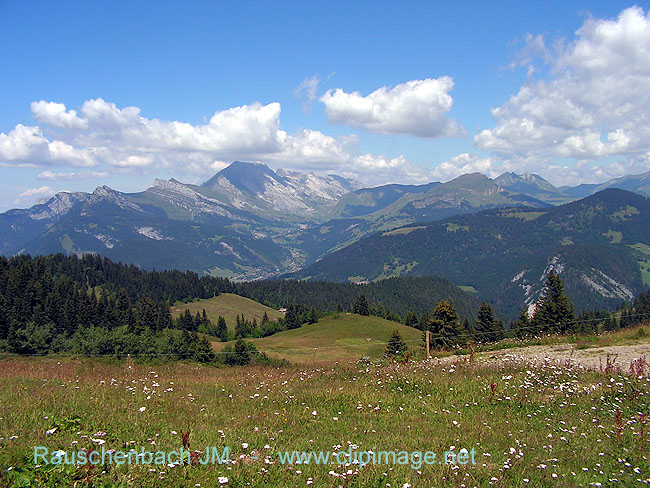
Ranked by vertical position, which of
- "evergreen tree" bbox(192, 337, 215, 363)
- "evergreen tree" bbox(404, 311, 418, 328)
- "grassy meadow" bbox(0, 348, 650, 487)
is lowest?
"evergreen tree" bbox(404, 311, 418, 328)

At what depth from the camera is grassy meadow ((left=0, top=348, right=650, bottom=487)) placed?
696 centimetres

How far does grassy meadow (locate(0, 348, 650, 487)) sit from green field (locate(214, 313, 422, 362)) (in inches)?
3172

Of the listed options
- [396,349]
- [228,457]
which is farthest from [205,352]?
[228,457]

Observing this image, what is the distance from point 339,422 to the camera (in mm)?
10438

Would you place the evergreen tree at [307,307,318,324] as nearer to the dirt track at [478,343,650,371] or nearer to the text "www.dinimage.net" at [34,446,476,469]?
the dirt track at [478,343,650,371]

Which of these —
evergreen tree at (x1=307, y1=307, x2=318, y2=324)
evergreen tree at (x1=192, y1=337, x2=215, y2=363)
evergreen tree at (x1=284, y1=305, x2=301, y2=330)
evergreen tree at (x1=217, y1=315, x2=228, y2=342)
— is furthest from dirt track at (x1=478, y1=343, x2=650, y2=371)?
evergreen tree at (x1=284, y1=305, x2=301, y2=330)

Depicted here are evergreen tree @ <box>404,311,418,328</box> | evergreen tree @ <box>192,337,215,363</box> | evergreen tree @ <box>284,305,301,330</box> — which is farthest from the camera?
evergreen tree @ <box>284,305,301,330</box>

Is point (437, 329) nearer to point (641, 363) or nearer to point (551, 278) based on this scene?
point (551, 278)

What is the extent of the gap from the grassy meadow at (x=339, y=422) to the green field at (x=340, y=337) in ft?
264

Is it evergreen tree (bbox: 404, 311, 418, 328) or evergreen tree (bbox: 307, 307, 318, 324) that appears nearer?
evergreen tree (bbox: 404, 311, 418, 328)

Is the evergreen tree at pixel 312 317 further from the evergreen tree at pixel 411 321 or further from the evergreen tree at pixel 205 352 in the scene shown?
the evergreen tree at pixel 205 352

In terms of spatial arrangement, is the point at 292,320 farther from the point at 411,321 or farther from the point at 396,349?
the point at 396,349

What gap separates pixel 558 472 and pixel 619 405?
590 centimetres

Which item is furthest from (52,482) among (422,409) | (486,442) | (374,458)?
(422,409)
